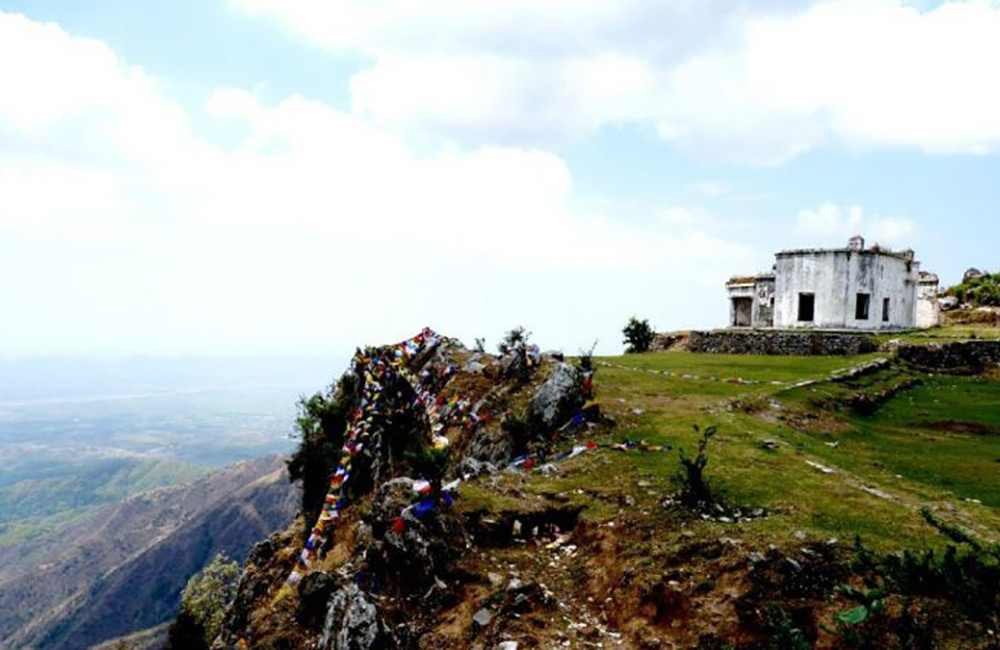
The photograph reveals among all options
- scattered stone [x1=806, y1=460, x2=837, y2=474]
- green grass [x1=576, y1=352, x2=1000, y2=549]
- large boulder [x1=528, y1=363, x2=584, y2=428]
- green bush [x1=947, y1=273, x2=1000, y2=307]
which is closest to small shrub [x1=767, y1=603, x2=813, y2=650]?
green grass [x1=576, y1=352, x2=1000, y2=549]

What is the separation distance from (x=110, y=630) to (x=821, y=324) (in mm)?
163088

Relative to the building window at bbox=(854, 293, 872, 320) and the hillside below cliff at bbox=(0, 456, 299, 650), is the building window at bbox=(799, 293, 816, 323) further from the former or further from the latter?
the hillside below cliff at bbox=(0, 456, 299, 650)

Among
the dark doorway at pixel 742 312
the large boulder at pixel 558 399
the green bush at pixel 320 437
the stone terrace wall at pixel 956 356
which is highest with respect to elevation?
the dark doorway at pixel 742 312

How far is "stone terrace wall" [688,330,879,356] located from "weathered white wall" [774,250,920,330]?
4580 millimetres

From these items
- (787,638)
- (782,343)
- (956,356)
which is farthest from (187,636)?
(956,356)

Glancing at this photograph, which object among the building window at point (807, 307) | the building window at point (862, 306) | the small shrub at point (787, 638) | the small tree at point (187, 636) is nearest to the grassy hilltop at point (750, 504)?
the small shrub at point (787, 638)

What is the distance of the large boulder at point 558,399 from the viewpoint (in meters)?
20.9

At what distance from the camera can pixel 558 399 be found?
21.1m

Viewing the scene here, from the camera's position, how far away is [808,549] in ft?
36.1

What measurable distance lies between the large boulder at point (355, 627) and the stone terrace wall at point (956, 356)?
3171cm

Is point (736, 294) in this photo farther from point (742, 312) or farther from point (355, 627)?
point (355, 627)

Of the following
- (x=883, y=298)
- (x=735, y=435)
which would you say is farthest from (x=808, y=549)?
(x=883, y=298)

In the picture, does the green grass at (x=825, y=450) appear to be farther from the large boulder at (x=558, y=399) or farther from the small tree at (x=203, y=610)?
the small tree at (x=203, y=610)

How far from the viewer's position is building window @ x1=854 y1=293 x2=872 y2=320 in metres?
44.4
